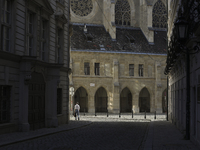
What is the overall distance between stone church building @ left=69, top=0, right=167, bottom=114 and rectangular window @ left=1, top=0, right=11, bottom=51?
93.6 ft

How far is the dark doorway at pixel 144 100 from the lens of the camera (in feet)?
168

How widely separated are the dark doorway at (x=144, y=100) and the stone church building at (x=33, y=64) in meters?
27.8

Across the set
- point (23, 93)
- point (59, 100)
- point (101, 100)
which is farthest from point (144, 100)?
point (23, 93)

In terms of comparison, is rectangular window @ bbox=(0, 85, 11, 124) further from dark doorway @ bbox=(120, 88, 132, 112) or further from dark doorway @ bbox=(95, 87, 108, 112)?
dark doorway @ bbox=(120, 88, 132, 112)

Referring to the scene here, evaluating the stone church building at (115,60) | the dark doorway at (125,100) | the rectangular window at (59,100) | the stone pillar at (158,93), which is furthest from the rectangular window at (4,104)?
the dark doorway at (125,100)

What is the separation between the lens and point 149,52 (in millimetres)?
50188

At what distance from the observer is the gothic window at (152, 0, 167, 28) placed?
56884mm

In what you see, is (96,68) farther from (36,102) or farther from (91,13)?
(36,102)

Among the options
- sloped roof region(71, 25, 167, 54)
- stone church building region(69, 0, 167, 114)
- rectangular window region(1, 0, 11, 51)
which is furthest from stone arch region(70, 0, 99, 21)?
rectangular window region(1, 0, 11, 51)

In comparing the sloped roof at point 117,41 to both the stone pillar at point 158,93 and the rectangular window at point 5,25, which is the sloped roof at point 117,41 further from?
the rectangular window at point 5,25

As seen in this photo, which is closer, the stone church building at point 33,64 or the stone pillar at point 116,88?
the stone church building at point 33,64

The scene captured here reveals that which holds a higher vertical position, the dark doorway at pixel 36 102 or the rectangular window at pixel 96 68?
the rectangular window at pixel 96 68

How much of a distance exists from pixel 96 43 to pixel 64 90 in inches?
997

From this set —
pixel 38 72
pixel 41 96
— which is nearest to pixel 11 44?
pixel 38 72
